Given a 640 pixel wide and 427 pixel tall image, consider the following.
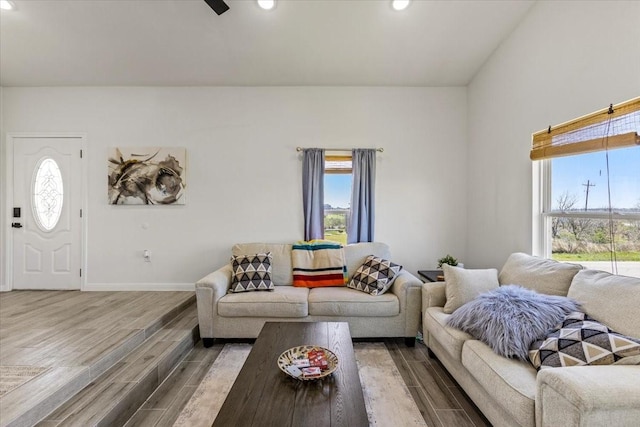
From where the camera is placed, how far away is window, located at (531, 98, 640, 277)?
1930mm

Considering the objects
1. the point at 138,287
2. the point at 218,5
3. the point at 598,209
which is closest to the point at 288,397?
the point at 598,209

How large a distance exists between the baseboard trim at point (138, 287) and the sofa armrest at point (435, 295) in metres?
2.90

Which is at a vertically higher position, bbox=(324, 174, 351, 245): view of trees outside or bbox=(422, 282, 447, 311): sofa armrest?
bbox=(324, 174, 351, 245): view of trees outside

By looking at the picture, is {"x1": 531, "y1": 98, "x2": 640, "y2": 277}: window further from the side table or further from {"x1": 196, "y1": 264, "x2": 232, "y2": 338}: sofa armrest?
{"x1": 196, "y1": 264, "x2": 232, "y2": 338}: sofa armrest

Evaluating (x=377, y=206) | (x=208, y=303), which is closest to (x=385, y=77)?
(x=377, y=206)

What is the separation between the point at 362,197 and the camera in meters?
3.81

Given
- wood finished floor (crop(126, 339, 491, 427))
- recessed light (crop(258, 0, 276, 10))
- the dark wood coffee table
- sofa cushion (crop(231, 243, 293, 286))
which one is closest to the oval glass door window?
sofa cushion (crop(231, 243, 293, 286))

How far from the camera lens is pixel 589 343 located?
1482 mm

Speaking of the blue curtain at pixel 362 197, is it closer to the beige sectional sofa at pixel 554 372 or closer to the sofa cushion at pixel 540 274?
the beige sectional sofa at pixel 554 372

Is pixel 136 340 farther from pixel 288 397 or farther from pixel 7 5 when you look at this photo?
pixel 7 5

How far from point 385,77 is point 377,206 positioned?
1.59m

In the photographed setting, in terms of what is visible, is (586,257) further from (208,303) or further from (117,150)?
(117,150)

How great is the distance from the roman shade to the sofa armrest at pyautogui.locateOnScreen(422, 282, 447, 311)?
138cm

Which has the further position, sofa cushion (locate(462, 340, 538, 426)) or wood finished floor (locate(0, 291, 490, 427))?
wood finished floor (locate(0, 291, 490, 427))
